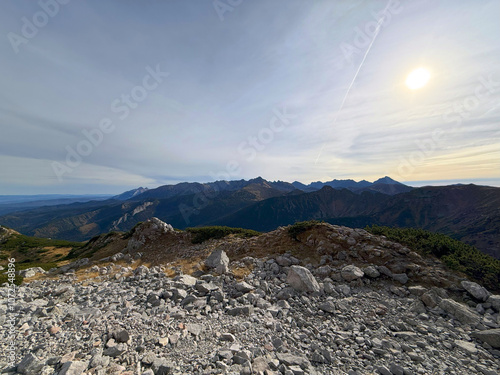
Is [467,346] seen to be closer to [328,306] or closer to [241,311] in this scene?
[328,306]


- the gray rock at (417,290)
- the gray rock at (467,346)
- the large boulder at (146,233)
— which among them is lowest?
the large boulder at (146,233)

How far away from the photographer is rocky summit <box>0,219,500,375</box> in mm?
5846

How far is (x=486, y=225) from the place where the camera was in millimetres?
107938

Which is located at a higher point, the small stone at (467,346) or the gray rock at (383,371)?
the small stone at (467,346)

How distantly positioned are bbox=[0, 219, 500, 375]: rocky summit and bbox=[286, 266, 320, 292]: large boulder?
5cm

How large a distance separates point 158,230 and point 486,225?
163837mm

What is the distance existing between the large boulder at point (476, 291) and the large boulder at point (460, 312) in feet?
4.14

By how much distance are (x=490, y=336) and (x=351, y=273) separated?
5157 millimetres

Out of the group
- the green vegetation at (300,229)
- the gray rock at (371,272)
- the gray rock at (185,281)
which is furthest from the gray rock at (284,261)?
the gray rock at (185,281)

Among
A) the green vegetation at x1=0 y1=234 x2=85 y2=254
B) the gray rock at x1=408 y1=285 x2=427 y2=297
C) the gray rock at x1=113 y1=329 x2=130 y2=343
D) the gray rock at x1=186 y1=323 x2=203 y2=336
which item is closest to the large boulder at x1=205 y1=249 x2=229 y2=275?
the gray rock at x1=186 y1=323 x2=203 y2=336

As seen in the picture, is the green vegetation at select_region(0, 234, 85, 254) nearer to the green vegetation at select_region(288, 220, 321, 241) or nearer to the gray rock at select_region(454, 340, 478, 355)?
the green vegetation at select_region(288, 220, 321, 241)

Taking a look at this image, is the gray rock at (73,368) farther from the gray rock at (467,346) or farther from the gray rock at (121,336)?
the gray rock at (467,346)

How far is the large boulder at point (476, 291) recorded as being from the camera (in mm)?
9234

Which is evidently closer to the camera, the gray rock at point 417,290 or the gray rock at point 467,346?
the gray rock at point 467,346
